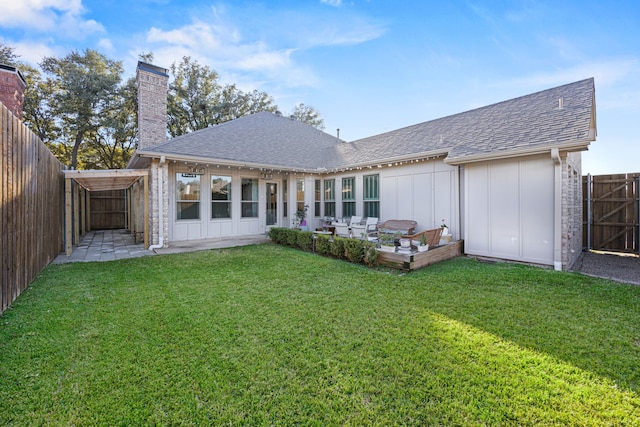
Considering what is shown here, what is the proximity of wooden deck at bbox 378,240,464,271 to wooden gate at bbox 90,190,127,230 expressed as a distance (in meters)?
15.9

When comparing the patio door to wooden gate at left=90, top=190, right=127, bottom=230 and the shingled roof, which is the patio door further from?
wooden gate at left=90, top=190, right=127, bottom=230

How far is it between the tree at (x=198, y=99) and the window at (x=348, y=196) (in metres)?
16.2

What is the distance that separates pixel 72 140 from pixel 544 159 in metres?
27.5

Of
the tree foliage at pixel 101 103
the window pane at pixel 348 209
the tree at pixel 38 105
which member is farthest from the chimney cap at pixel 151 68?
the tree at pixel 38 105

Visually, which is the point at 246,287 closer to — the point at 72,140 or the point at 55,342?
the point at 55,342

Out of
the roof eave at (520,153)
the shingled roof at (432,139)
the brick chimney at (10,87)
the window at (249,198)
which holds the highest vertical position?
the brick chimney at (10,87)

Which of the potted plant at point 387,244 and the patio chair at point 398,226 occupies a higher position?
the patio chair at point 398,226

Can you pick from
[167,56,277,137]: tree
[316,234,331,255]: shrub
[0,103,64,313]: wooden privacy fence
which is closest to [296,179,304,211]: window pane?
[316,234,331,255]: shrub

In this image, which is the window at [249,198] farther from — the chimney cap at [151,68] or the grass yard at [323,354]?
the grass yard at [323,354]

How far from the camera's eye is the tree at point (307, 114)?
2923 centimetres

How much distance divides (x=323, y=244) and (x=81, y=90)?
21.0 m

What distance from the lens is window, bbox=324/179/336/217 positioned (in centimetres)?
1165

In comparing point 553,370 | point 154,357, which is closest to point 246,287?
point 154,357

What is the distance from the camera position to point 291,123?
1513cm
